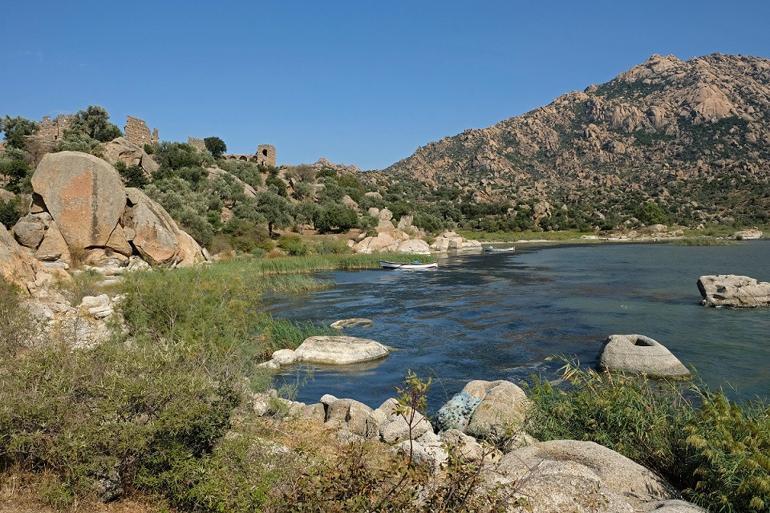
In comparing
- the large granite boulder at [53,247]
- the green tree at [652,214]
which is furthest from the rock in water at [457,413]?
the green tree at [652,214]

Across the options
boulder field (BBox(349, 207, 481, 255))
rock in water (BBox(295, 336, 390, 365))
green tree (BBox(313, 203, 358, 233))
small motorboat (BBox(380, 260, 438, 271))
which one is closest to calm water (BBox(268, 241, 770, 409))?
rock in water (BBox(295, 336, 390, 365))

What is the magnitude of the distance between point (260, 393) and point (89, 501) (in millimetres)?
4522

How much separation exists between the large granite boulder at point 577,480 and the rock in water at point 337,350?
1021 centimetres

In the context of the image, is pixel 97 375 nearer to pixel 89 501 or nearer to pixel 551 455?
pixel 89 501

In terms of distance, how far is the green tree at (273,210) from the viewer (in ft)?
191

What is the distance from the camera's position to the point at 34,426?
484 cm

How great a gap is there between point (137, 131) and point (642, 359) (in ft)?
228

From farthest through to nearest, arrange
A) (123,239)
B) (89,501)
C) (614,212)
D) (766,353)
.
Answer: (614,212) → (123,239) → (766,353) → (89,501)

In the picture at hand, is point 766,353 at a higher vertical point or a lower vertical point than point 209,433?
lower

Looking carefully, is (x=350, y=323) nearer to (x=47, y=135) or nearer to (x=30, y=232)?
(x=30, y=232)

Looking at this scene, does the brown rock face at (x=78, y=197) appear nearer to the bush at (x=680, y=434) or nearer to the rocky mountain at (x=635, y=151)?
the bush at (x=680, y=434)

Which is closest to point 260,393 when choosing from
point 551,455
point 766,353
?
point 551,455

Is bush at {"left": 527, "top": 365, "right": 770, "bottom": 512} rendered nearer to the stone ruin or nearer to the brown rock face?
the brown rock face

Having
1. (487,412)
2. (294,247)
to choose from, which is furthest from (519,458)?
(294,247)
